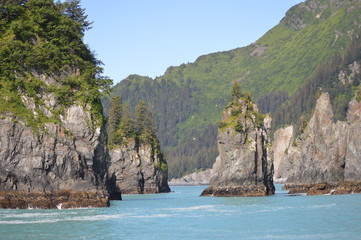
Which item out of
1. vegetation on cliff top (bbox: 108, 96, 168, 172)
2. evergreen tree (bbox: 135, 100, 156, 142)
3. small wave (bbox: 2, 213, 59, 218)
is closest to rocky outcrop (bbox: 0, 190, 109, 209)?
small wave (bbox: 2, 213, 59, 218)

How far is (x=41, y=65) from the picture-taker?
74.8m

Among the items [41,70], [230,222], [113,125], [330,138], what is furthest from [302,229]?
[113,125]

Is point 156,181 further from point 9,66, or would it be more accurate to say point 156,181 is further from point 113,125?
point 9,66

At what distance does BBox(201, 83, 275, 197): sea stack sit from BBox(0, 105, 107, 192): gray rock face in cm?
3956

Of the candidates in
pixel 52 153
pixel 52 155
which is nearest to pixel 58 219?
pixel 52 155

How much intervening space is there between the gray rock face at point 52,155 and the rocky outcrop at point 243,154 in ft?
130

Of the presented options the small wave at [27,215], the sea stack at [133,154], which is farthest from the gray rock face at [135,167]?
the small wave at [27,215]

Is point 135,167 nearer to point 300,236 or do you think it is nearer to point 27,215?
point 27,215

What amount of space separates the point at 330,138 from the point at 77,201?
75.5 m

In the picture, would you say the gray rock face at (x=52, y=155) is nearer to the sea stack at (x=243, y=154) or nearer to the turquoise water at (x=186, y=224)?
the turquoise water at (x=186, y=224)

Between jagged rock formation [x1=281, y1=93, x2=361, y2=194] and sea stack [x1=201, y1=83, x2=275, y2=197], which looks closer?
sea stack [x1=201, y1=83, x2=275, y2=197]

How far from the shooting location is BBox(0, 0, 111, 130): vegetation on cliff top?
71.1m

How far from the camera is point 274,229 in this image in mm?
50594

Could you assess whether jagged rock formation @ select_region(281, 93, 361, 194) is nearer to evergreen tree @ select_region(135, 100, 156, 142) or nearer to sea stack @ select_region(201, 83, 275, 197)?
sea stack @ select_region(201, 83, 275, 197)
